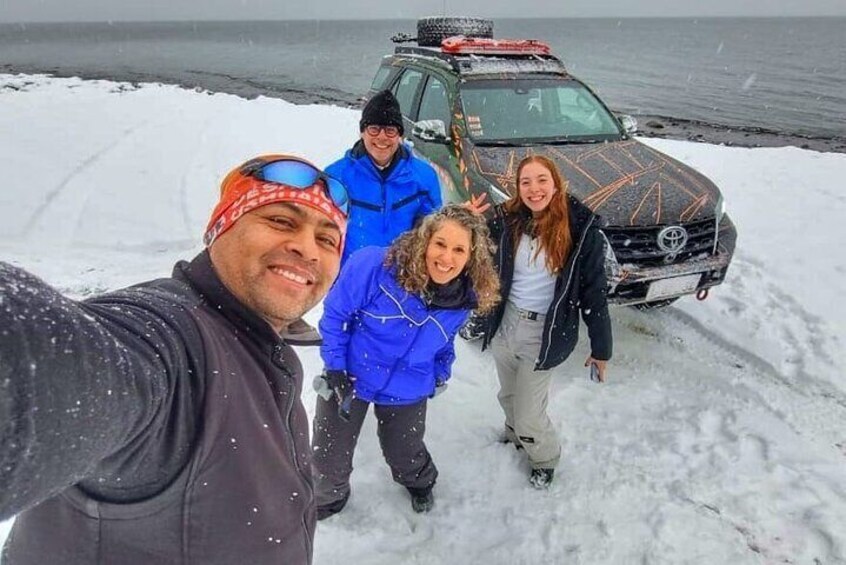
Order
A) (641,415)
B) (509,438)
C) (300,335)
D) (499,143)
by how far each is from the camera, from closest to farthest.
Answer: (300,335) → (509,438) → (641,415) → (499,143)

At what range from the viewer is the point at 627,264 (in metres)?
3.82

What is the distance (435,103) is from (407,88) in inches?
→ 31.5

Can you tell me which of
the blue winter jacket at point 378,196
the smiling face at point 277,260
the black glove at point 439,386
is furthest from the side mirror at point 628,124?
the smiling face at point 277,260

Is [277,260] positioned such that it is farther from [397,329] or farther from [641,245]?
[641,245]

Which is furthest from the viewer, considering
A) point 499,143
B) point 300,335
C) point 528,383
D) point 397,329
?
point 499,143

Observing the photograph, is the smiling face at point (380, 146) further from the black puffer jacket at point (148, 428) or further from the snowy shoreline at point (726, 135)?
the snowy shoreline at point (726, 135)

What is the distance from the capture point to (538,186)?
2.74 metres

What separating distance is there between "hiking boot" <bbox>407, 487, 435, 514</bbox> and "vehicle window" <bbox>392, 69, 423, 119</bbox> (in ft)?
14.0

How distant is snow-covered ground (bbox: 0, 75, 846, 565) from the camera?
2.76m

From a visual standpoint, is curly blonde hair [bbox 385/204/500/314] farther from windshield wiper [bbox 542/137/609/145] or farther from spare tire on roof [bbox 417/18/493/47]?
spare tire on roof [bbox 417/18/493/47]


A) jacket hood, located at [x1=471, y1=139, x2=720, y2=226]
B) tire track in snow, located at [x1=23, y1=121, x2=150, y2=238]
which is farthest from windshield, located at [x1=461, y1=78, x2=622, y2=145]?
tire track in snow, located at [x1=23, y1=121, x2=150, y2=238]

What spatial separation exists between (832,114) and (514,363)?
31.1 m

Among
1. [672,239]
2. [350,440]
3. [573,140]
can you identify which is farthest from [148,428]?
[573,140]

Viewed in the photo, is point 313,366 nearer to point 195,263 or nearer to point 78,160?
point 195,263
